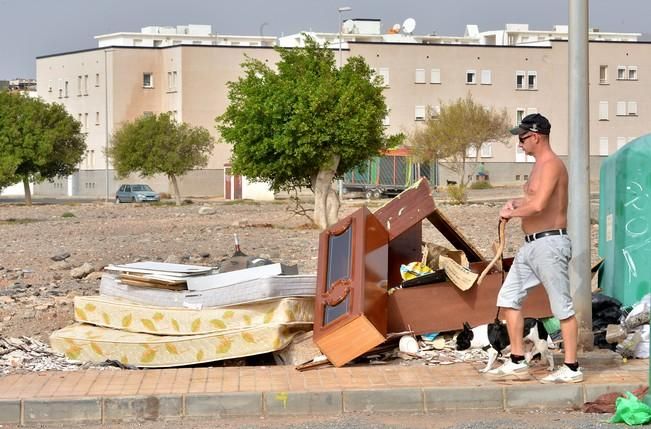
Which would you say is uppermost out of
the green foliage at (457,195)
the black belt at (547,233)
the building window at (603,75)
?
the building window at (603,75)

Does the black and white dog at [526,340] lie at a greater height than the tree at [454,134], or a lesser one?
lesser

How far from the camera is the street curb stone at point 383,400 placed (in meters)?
9.16

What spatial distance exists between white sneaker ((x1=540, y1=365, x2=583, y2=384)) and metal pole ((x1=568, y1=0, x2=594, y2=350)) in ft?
4.60

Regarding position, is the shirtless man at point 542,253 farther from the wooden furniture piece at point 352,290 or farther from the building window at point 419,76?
the building window at point 419,76

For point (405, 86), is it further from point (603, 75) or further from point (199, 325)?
point (199, 325)

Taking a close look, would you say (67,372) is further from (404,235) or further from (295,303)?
(404,235)

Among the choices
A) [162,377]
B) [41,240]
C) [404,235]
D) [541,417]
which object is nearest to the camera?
[541,417]

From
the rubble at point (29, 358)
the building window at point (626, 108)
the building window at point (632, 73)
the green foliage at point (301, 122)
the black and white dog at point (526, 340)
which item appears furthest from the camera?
the building window at point (632, 73)

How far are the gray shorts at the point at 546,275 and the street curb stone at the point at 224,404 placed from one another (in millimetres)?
2000

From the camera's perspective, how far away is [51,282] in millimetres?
18250

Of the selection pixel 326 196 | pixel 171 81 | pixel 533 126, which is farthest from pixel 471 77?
pixel 533 126

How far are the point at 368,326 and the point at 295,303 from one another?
1.15 metres

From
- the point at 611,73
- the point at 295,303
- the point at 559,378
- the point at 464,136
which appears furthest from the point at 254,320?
the point at 611,73

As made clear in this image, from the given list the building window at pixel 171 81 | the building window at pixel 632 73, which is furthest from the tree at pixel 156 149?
the building window at pixel 632 73
